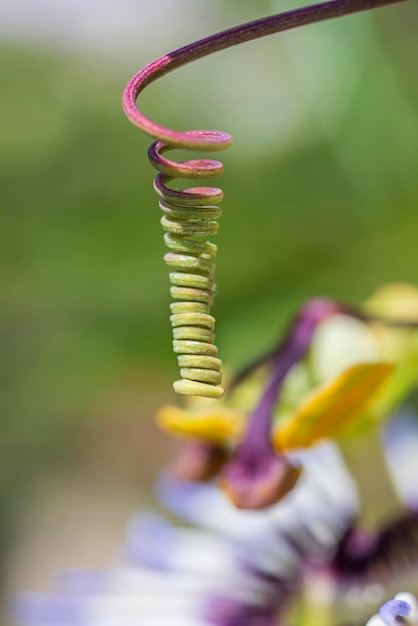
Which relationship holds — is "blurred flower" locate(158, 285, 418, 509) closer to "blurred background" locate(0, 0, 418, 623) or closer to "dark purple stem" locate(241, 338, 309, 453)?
"dark purple stem" locate(241, 338, 309, 453)

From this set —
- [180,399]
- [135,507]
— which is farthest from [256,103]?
[135,507]

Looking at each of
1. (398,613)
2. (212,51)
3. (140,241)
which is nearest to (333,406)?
(398,613)

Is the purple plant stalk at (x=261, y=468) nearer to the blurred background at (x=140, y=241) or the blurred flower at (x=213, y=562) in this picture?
the blurred flower at (x=213, y=562)

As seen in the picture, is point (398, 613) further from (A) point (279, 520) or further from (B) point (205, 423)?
(A) point (279, 520)

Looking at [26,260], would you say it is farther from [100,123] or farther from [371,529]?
[371,529]

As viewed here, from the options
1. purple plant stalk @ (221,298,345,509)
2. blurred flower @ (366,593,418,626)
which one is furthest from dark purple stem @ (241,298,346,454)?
blurred flower @ (366,593,418,626)

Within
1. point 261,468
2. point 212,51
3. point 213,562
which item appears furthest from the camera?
point 213,562
